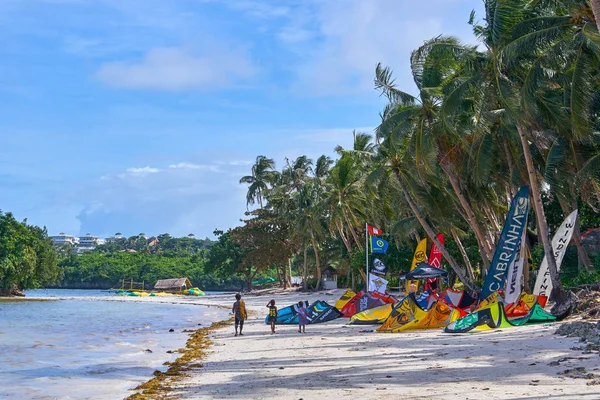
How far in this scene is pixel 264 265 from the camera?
226 ft

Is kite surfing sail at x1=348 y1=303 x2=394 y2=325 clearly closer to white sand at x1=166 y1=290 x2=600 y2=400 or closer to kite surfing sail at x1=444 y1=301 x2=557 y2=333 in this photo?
white sand at x1=166 y1=290 x2=600 y2=400

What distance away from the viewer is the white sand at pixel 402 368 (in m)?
9.48

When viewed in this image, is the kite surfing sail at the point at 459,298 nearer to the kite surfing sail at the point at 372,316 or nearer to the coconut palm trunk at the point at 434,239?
the kite surfing sail at the point at 372,316

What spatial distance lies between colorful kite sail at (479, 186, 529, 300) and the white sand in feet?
15.0

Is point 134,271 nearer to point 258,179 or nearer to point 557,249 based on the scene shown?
point 258,179

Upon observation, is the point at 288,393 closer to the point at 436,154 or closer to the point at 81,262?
→ the point at 436,154

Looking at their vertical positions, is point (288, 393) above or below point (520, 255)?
below

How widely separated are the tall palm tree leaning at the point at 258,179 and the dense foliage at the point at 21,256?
24.0 meters

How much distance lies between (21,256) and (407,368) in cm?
6483

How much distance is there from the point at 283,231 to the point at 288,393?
58.6 meters

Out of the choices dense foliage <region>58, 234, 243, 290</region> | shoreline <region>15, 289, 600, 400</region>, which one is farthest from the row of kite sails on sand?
dense foliage <region>58, 234, 243, 290</region>

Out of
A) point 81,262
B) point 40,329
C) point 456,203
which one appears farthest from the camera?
point 81,262

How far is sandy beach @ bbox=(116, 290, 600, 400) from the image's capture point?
31.0ft

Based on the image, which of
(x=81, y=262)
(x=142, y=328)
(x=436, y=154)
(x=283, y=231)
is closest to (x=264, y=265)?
(x=283, y=231)
